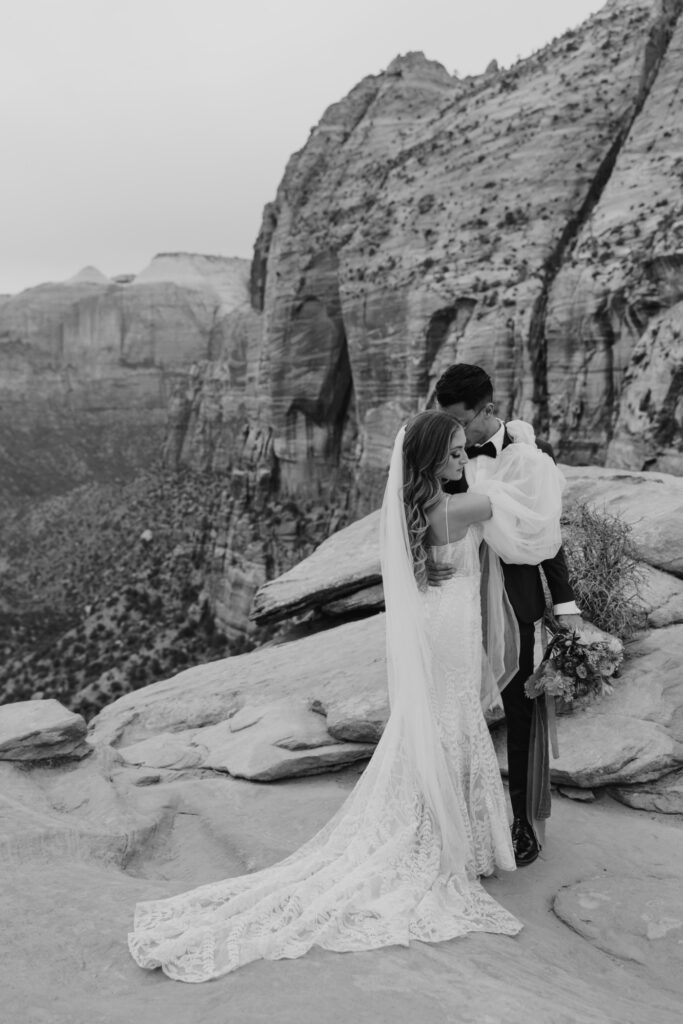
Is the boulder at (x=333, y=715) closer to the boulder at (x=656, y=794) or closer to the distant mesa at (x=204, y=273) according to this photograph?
the boulder at (x=656, y=794)

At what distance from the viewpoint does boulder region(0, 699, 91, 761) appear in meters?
6.25

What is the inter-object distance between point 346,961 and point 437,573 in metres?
1.95

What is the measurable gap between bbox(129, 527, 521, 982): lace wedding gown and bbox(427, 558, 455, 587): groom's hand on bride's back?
4 cm

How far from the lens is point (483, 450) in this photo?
4531 mm

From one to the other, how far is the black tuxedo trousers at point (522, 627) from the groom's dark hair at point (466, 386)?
1.13ft

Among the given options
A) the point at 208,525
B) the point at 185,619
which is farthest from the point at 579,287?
the point at 208,525

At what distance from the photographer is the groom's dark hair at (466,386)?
14.5 feet

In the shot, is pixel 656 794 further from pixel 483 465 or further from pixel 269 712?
pixel 269 712

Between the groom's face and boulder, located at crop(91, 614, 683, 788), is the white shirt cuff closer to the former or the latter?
the groom's face

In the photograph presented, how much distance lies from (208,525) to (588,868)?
49.1m

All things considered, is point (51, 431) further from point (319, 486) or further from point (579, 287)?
point (579, 287)

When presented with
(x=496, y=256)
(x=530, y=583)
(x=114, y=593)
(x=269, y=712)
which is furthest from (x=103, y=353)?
(x=530, y=583)

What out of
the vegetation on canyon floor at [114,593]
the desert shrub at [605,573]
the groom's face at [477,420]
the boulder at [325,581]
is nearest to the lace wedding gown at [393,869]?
the groom's face at [477,420]

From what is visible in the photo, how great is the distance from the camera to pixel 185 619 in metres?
42.8
